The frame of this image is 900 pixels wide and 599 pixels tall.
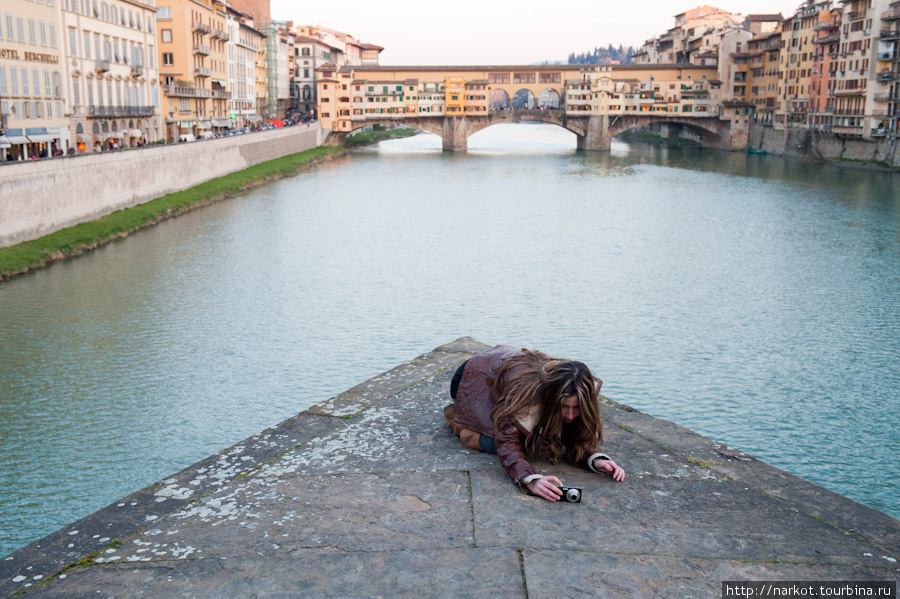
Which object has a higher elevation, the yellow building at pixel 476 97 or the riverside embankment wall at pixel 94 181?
the yellow building at pixel 476 97

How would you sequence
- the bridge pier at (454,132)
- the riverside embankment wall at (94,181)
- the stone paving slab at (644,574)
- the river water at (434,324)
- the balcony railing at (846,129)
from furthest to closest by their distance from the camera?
the bridge pier at (454,132) → the balcony railing at (846,129) → the riverside embankment wall at (94,181) → the river water at (434,324) → the stone paving slab at (644,574)

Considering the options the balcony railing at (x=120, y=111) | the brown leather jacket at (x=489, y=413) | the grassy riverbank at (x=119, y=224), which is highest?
the balcony railing at (x=120, y=111)

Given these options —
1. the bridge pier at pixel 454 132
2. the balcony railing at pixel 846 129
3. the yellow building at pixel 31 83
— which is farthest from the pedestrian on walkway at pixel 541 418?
the bridge pier at pixel 454 132

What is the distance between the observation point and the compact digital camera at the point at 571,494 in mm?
3240

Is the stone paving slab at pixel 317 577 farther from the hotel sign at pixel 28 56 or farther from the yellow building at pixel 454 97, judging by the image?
the yellow building at pixel 454 97

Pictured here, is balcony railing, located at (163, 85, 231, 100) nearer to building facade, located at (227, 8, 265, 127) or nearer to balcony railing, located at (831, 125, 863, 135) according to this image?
building facade, located at (227, 8, 265, 127)

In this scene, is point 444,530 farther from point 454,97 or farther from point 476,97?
point 476,97

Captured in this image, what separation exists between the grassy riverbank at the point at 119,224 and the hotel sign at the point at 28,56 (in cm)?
472

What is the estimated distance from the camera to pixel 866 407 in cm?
913

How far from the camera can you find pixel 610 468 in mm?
3457

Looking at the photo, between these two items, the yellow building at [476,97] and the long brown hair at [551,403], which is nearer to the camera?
the long brown hair at [551,403]

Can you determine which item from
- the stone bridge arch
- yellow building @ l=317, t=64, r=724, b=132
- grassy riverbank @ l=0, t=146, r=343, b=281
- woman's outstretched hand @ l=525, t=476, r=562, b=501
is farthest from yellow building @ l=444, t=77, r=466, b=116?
woman's outstretched hand @ l=525, t=476, r=562, b=501

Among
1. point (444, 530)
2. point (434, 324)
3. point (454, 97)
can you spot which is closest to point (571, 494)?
point (444, 530)

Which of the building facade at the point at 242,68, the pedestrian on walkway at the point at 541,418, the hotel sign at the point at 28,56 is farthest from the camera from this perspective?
the building facade at the point at 242,68
